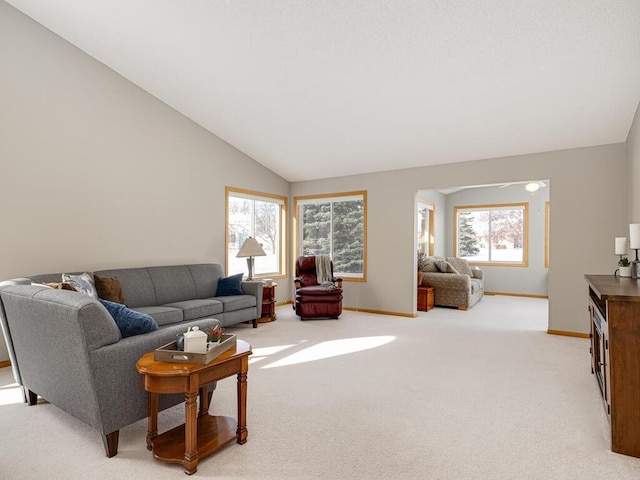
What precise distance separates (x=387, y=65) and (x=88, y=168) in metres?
3.54

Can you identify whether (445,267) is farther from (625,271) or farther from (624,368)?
(624,368)

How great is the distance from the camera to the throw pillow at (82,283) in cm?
331

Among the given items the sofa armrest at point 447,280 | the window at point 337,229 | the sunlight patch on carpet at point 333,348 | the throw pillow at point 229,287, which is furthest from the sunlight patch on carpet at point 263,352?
the sofa armrest at point 447,280

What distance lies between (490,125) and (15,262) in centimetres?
544

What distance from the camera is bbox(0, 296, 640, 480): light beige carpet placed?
6.67 feet

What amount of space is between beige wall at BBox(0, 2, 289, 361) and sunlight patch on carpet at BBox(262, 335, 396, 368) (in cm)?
237

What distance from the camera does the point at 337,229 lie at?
23.1ft

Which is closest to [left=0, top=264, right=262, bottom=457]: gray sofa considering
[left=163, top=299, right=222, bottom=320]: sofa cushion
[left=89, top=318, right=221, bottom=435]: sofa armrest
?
[left=89, top=318, right=221, bottom=435]: sofa armrest

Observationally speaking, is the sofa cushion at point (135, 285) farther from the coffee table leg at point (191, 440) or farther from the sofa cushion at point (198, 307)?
the coffee table leg at point (191, 440)

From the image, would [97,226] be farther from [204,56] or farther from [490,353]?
[490,353]

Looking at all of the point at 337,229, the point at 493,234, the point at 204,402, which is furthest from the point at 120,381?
the point at 493,234

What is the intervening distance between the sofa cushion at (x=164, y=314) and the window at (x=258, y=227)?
5.95ft

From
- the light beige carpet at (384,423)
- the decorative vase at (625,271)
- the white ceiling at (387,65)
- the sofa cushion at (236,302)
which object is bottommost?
the light beige carpet at (384,423)

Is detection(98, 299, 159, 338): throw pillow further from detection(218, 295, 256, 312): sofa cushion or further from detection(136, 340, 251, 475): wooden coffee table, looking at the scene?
detection(218, 295, 256, 312): sofa cushion
